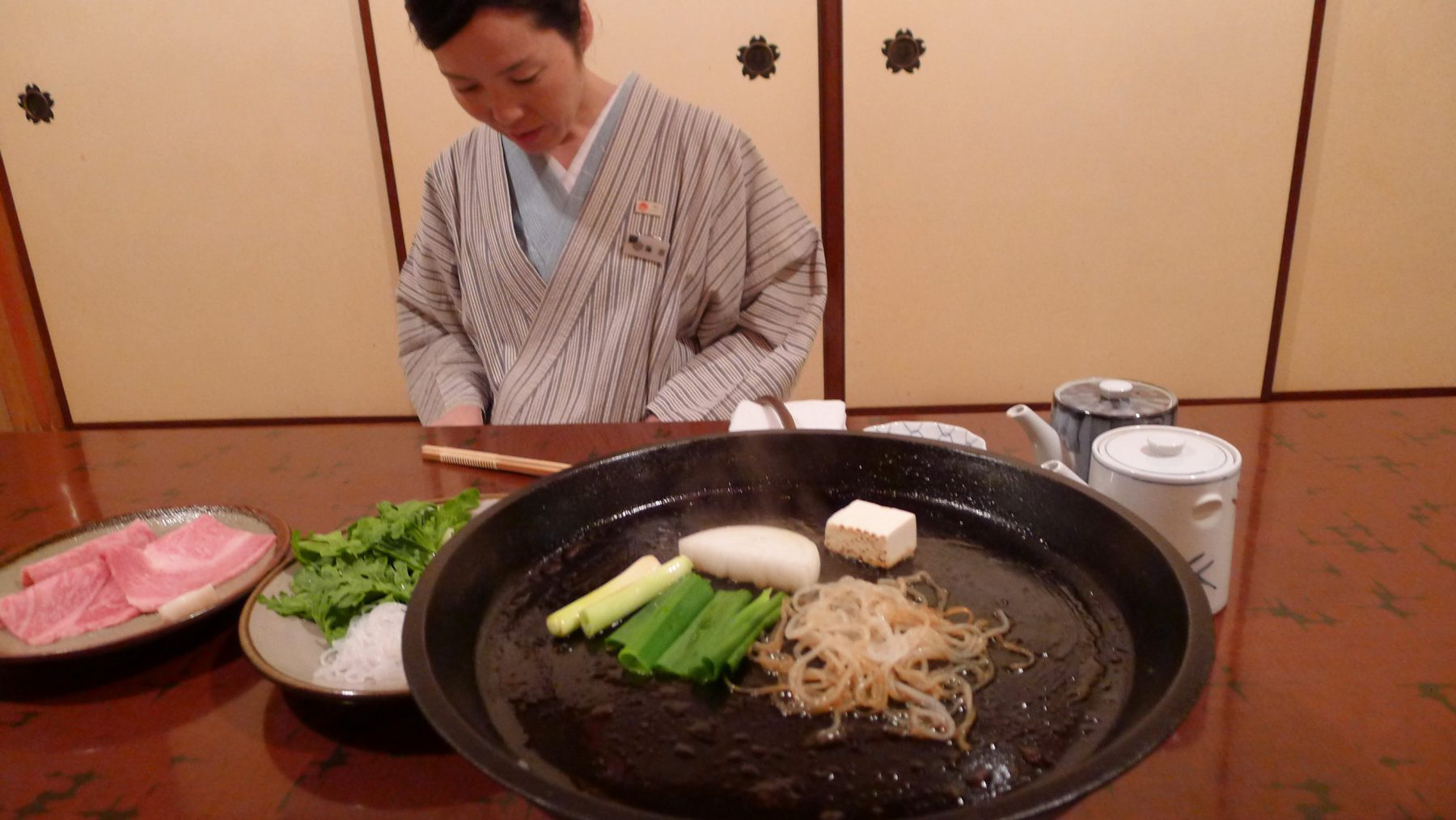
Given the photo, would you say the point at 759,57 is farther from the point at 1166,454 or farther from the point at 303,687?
the point at 303,687

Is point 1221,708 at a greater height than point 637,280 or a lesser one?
lesser

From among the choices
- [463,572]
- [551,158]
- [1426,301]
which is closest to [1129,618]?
[463,572]

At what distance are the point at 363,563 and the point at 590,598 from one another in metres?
0.32

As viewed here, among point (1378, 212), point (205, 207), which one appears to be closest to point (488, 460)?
point (205, 207)

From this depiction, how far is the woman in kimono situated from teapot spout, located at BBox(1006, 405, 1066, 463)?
881 millimetres

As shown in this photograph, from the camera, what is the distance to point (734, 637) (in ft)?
2.68

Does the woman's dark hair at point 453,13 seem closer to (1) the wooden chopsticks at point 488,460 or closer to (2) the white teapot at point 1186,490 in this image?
(1) the wooden chopsticks at point 488,460

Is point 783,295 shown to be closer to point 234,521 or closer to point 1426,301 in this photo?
point 234,521

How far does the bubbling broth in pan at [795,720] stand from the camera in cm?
66

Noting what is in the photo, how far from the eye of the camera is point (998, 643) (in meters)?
0.82

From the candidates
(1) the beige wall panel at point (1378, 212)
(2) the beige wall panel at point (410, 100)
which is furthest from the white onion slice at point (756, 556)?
(1) the beige wall panel at point (1378, 212)

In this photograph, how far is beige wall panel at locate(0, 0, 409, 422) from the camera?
3.30m

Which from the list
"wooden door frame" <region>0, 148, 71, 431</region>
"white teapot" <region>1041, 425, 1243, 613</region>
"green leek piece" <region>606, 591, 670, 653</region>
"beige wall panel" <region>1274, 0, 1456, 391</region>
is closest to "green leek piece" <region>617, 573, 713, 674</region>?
"green leek piece" <region>606, 591, 670, 653</region>

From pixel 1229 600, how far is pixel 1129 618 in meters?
0.30
